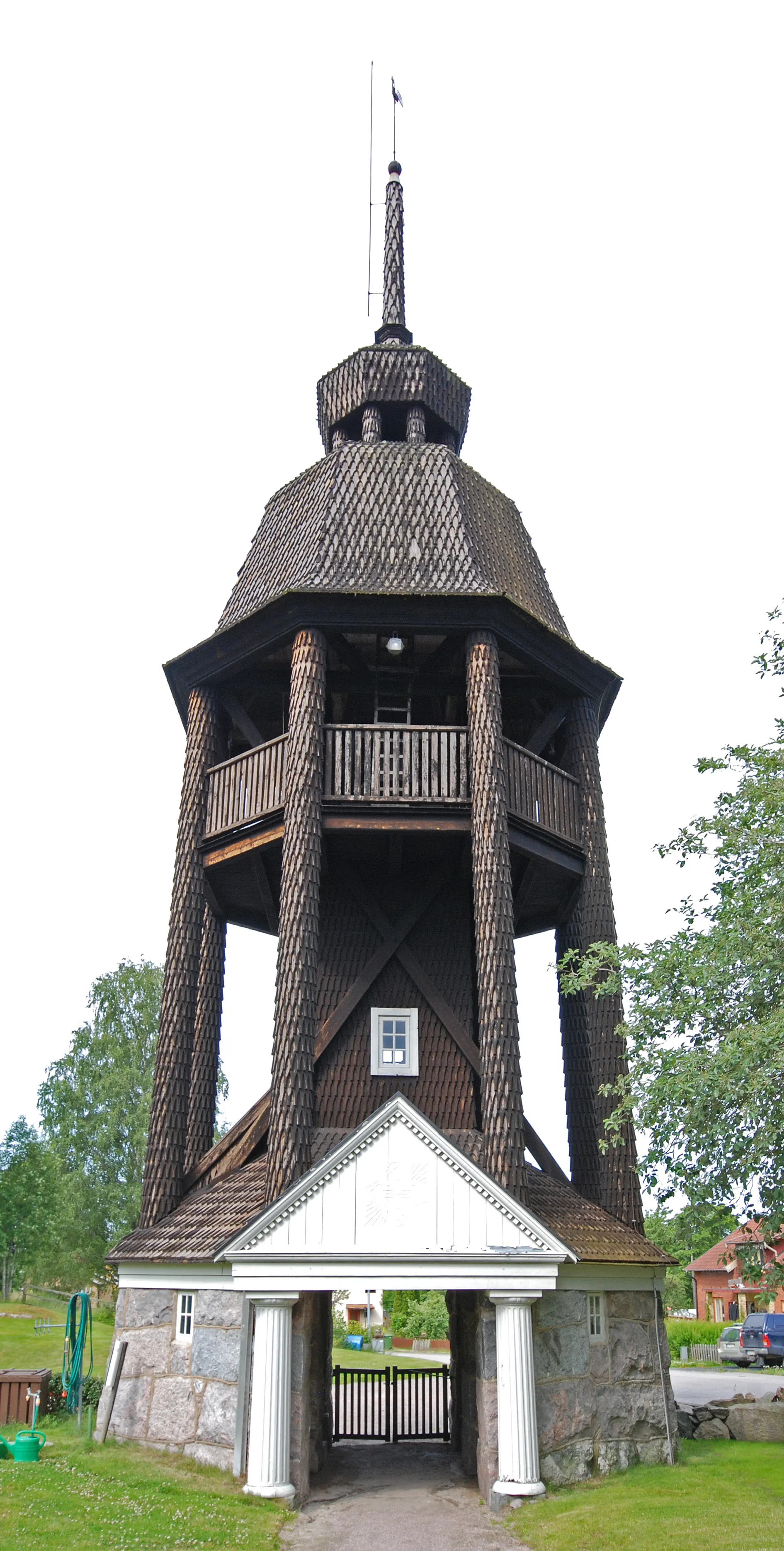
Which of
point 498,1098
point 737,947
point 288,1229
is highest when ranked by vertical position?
point 737,947

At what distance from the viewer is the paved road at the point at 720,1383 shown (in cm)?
2236

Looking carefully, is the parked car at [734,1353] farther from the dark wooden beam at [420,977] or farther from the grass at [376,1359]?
the dark wooden beam at [420,977]

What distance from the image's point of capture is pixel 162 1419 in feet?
38.4

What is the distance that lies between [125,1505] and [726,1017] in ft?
21.1

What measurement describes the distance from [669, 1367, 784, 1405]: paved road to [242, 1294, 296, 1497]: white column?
8592 millimetres

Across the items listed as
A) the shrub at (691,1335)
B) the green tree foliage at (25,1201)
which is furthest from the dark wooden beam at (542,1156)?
the shrub at (691,1335)

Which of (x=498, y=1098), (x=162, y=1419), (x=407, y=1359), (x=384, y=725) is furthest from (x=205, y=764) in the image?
(x=407, y=1359)

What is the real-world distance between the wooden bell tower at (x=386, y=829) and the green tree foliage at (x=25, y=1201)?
20887 millimetres

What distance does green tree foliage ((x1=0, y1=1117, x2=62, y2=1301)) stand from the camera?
3491 centimetres

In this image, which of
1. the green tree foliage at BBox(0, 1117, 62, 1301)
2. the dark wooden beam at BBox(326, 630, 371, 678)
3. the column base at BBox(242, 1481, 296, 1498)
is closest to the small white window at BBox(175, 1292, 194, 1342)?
the column base at BBox(242, 1481, 296, 1498)

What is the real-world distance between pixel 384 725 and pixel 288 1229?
5507 millimetres

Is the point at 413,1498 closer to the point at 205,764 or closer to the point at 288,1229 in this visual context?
the point at 288,1229

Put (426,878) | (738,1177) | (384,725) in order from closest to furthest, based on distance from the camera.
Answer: (738,1177) → (384,725) → (426,878)

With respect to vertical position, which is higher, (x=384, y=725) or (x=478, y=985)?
(x=384, y=725)
